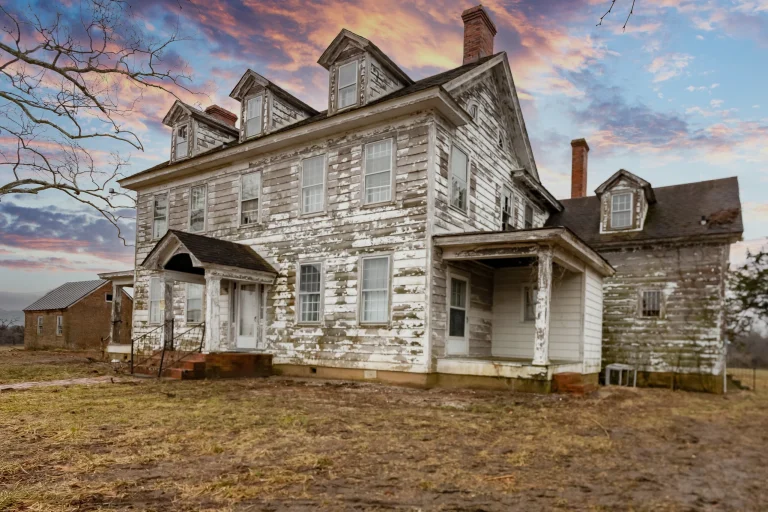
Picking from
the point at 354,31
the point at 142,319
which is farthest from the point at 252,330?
the point at 354,31

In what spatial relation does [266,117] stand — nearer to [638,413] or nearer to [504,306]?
[504,306]

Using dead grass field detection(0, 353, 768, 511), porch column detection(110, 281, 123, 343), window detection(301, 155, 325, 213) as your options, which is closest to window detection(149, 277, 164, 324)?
porch column detection(110, 281, 123, 343)

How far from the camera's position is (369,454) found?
19.6ft

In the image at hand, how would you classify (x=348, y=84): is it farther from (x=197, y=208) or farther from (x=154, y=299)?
(x=154, y=299)

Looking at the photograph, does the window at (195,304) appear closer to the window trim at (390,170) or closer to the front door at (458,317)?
the window trim at (390,170)

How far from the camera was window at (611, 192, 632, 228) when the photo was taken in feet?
65.6

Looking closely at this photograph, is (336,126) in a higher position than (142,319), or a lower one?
higher

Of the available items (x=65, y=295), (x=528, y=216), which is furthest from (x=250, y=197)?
(x=65, y=295)

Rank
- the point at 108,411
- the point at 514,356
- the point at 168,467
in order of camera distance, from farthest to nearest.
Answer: the point at 514,356
the point at 108,411
the point at 168,467

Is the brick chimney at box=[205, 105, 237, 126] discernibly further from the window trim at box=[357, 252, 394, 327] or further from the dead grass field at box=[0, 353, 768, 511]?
the dead grass field at box=[0, 353, 768, 511]

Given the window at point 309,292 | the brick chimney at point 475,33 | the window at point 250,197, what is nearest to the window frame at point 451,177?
the window at point 309,292

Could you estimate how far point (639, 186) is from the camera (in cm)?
1991

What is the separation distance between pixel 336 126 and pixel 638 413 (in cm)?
992

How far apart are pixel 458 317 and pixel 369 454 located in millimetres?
8850
